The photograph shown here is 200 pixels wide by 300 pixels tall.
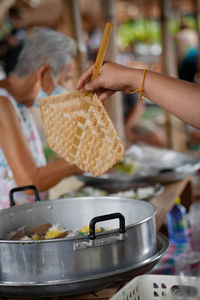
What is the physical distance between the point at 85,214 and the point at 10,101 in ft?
2.94

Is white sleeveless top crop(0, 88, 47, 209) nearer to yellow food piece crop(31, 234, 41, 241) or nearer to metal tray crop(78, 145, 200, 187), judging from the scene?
metal tray crop(78, 145, 200, 187)

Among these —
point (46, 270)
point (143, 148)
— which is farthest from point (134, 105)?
point (46, 270)

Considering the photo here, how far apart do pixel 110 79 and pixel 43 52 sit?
44.1 inches

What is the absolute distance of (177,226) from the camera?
9.99 feet

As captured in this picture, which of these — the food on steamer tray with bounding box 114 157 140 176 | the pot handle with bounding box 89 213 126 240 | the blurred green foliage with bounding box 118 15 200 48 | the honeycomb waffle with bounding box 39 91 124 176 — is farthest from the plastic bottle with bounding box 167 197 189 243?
the blurred green foliage with bounding box 118 15 200 48

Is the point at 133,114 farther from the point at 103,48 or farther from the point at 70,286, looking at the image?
the point at 70,286

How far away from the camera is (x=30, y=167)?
91.9 inches

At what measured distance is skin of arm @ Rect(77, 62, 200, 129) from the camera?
150 centimetres

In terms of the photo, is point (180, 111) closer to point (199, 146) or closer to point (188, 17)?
point (199, 146)

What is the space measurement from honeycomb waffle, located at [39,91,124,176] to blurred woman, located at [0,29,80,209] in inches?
20.5

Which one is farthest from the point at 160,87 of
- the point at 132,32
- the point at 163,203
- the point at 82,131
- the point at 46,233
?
the point at 132,32

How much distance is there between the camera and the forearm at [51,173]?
2.36 meters

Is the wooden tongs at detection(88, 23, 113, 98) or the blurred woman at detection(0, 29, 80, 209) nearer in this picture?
the wooden tongs at detection(88, 23, 113, 98)

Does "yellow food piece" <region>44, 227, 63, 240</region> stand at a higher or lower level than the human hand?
lower
